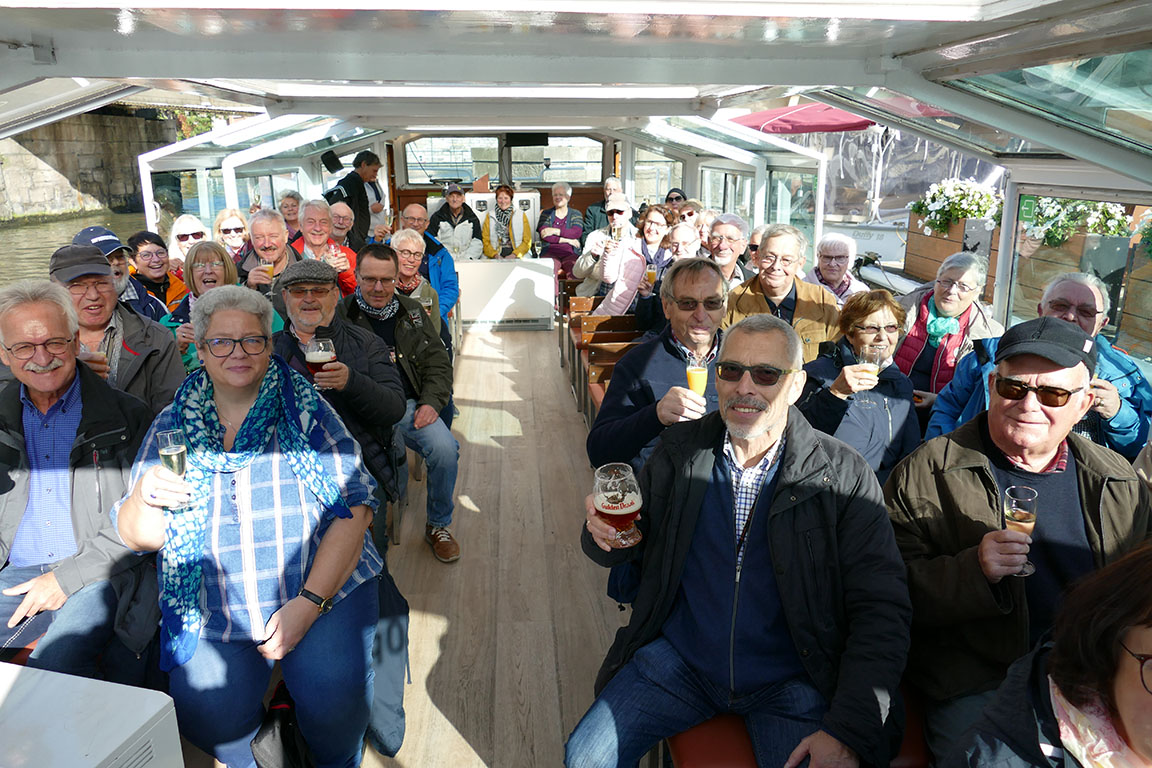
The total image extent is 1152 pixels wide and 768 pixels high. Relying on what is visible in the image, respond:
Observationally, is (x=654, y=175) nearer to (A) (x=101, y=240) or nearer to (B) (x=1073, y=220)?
(B) (x=1073, y=220)

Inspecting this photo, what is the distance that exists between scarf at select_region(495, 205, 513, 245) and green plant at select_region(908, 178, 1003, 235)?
17.6 ft

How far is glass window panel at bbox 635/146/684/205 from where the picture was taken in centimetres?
1410

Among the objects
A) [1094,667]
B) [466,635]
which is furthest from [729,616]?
[466,635]

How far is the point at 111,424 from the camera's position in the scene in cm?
266

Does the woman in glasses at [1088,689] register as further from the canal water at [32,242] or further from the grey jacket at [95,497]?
the canal water at [32,242]

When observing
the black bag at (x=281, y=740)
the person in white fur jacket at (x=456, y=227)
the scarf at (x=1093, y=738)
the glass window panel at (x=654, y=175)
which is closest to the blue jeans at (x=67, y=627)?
the black bag at (x=281, y=740)

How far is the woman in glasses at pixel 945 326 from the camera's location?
385 cm

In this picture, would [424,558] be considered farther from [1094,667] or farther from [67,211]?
[67,211]

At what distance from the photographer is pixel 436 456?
434 centimetres

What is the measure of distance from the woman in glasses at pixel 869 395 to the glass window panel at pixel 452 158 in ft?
42.9

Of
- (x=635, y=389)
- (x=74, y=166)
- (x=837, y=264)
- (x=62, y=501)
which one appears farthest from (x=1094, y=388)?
(x=74, y=166)

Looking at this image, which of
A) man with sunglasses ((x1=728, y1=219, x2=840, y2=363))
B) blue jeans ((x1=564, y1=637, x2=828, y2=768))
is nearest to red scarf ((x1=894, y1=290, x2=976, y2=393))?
man with sunglasses ((x1=728, y1=219, x2=840, y2=363))

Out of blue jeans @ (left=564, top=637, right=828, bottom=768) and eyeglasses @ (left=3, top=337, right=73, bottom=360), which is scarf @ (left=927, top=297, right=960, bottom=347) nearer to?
blue jeans @ (left=564, top=637, right=828, bottom=768)

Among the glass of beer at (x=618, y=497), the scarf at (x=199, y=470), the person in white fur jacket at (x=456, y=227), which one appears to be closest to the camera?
the glass of beer at (x=618, y=497)
